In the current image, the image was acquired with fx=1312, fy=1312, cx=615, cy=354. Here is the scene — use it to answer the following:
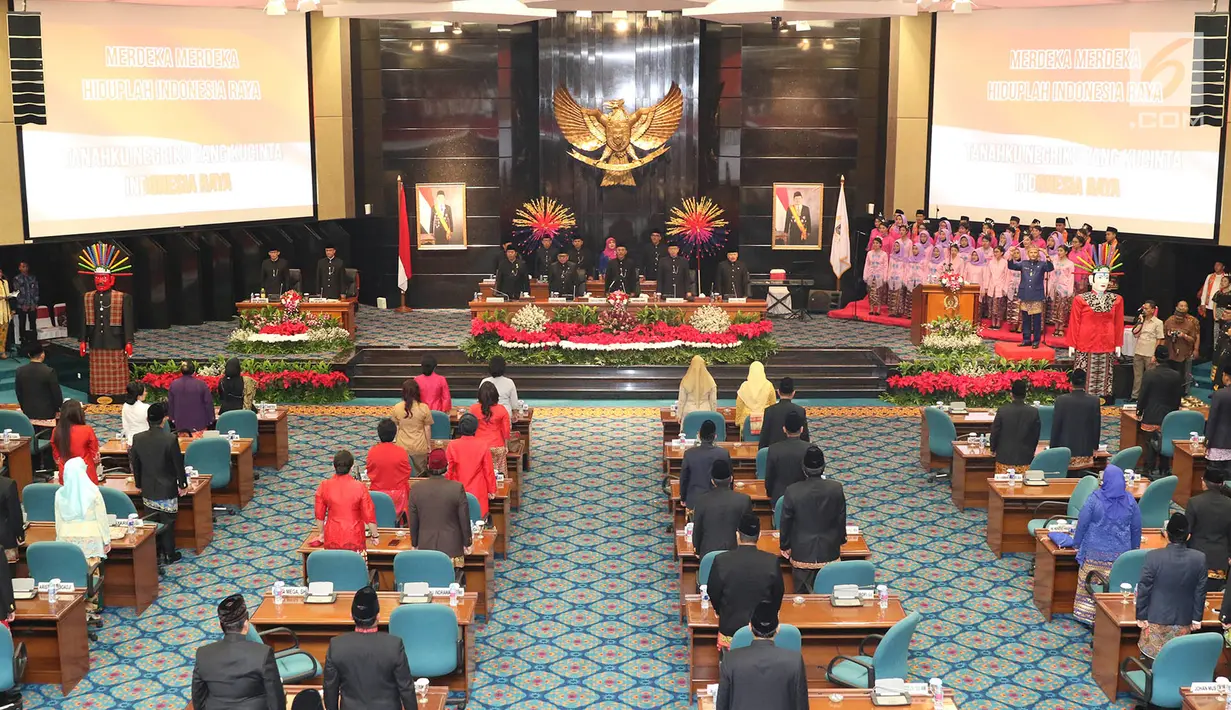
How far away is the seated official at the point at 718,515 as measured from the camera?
8.75 m

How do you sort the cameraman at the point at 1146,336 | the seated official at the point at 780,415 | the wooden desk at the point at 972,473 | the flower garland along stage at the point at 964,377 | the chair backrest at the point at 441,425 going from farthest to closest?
the flower garland along stage at the point at 964,377, the cameraman at the point at 1146,336, the chair backrest at the point at 441,425, the wooden desk at the point at 972,473, the seated official at the point at 780,415

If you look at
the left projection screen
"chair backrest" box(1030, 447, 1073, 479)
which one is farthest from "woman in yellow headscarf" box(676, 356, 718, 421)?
the left projection screen

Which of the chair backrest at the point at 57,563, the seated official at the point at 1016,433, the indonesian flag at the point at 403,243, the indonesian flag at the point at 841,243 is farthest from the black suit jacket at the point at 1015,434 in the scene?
the indonesian flag at the point at 403,243

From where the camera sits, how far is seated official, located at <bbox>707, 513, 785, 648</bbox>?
763 centimetres

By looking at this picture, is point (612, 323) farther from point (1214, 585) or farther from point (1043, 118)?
point (1214, 585)

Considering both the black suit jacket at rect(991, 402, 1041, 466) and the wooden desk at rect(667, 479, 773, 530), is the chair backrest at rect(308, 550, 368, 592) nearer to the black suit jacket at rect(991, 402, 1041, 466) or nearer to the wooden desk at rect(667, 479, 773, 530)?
the wooden desk at rect(667, 479, 773, 530)

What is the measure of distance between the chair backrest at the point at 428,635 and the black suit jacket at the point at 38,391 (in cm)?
686

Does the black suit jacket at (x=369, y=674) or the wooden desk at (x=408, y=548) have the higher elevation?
the black suit jacket at (x=369, y=674)

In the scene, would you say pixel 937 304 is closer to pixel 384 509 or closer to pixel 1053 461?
pixel 1053 461

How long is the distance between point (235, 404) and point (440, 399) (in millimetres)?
2252

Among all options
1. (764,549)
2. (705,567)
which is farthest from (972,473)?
(705,567)

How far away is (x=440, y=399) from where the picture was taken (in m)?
12.9

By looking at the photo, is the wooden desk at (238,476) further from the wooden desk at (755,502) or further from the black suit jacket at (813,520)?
the black suit jacket at (813,520)

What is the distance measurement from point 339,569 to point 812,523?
3.21 meters
